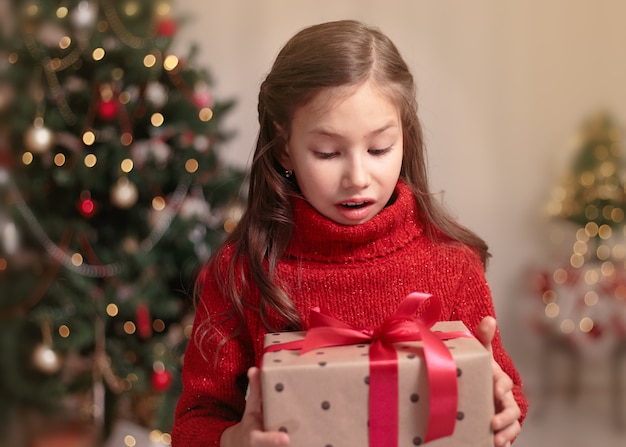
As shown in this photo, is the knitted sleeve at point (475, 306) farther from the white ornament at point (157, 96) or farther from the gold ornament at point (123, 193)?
the white ornament at point (157, 96)

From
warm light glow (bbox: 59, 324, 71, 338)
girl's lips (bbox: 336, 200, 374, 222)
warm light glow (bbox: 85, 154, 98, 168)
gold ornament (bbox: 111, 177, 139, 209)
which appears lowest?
warm light glow (bbox: 59, 324, 71, 338)

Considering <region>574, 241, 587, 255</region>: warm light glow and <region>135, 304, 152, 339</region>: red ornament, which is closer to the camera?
<region>135, 304, 152, 339</region>: red ornament

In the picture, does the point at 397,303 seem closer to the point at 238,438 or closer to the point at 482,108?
the point at 238,438

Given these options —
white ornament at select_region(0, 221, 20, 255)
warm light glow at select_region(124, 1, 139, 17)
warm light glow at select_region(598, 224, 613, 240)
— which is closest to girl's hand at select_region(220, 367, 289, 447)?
warm light glow at select_region(124, 1, 139, 17)

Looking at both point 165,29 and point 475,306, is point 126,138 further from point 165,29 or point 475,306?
point 475,306

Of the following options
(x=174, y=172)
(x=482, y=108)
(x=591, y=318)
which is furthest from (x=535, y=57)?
(x=174, y=172)

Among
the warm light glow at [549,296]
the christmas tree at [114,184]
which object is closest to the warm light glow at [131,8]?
the christmas tree at [114,184]

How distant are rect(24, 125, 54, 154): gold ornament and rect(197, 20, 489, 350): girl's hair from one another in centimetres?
155

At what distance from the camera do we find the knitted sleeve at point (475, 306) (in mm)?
1355

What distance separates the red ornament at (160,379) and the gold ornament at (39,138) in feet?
2.85

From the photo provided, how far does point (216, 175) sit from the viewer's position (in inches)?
117

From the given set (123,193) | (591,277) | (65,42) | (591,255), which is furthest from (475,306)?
(591,255)

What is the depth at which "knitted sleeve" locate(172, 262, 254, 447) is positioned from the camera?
1338 mm

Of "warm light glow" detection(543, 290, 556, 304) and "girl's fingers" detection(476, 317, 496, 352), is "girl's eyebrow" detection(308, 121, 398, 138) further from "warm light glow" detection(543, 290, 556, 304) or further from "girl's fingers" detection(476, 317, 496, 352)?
"warm light glow" detection(543, 290, 556, 304)
